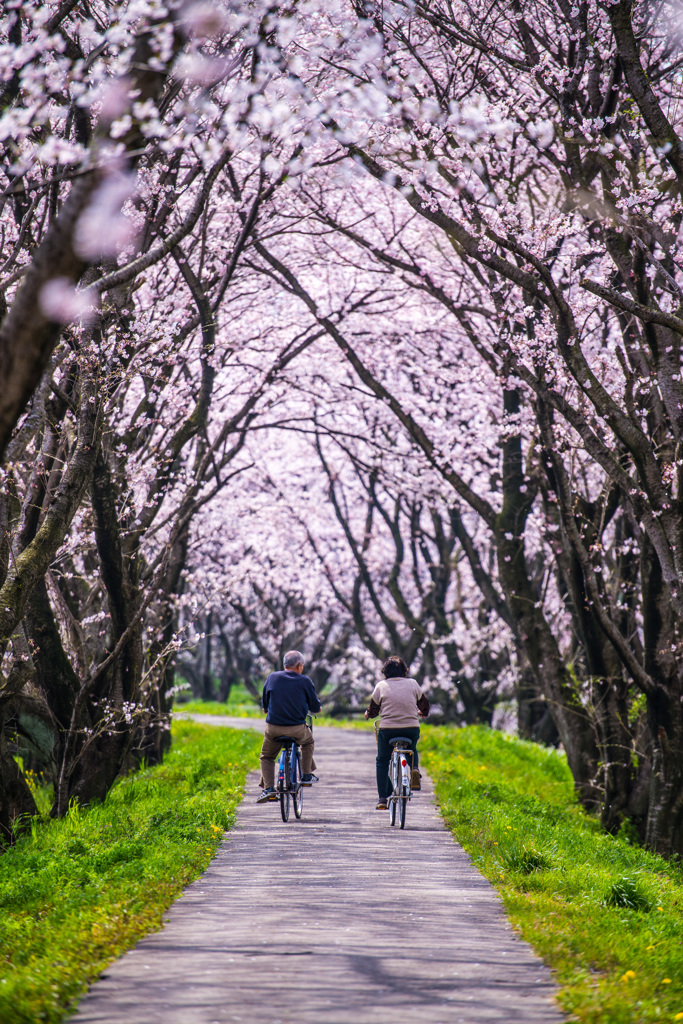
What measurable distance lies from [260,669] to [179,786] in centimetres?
4175

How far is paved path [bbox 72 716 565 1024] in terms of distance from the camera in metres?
4.69

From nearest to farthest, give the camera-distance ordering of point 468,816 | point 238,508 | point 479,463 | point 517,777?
point 468,816 < point 517,777 < point 479,463 < point 238,508

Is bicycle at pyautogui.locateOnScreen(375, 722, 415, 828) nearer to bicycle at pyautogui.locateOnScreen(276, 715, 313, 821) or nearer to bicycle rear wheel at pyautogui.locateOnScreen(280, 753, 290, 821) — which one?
bicycle at pyautogui.locateOnScreen(276, 715, 313, 821)

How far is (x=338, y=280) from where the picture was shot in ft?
60.8

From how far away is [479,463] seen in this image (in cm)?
2222

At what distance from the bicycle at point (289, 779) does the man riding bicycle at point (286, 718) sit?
6.5 inches

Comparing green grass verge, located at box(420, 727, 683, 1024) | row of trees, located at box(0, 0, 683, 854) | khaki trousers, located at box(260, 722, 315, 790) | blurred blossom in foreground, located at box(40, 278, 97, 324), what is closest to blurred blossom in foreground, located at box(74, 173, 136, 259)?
row of trees, located at box(0, 0, 683, 854)

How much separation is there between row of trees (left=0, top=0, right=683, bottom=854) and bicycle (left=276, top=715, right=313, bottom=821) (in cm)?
213

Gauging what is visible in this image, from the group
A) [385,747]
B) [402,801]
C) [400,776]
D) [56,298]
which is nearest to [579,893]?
[402,801]

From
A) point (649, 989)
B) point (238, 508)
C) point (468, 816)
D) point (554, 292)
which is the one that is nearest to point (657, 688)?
point (468, 816)

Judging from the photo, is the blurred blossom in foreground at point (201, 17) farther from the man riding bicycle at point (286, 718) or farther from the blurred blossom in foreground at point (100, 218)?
the man riding bicycle at point (286, 718)

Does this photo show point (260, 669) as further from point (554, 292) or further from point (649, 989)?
point (649, 989)

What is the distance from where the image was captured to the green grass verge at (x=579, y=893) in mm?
5062

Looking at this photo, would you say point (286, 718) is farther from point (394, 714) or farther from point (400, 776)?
point (400, 776)
